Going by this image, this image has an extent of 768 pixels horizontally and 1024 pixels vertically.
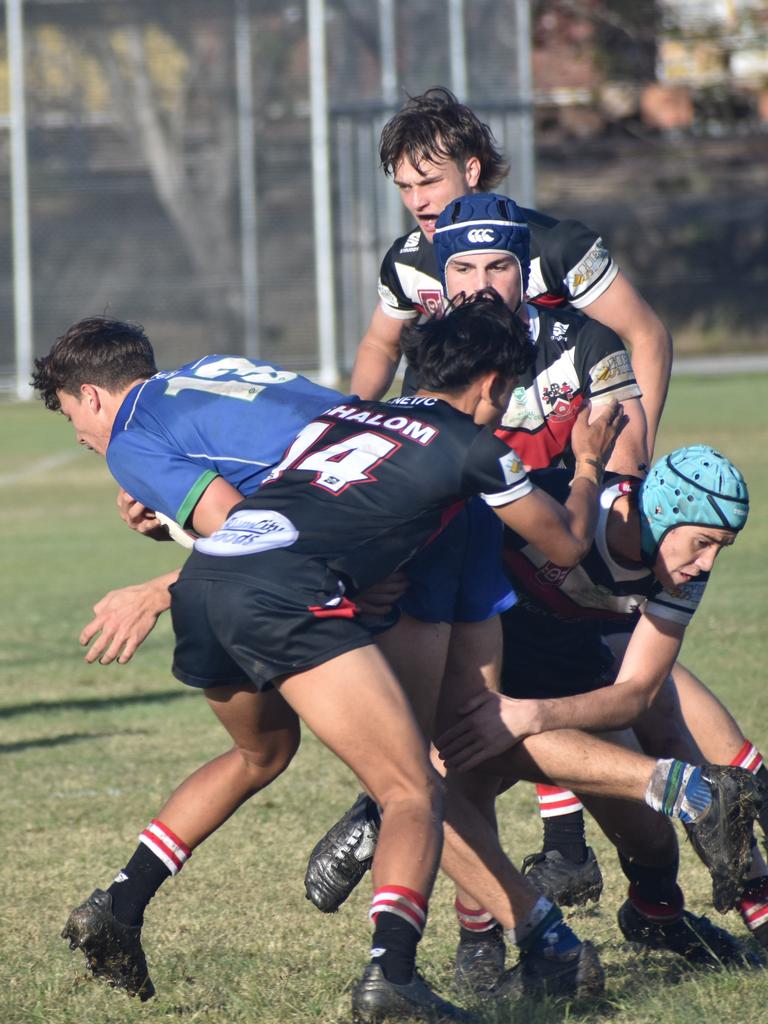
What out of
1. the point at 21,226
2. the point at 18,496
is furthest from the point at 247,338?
the point at 18,496

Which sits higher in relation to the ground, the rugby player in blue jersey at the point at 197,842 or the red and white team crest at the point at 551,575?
the red and white team crest at the point at 551,575

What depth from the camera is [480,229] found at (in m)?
4.71

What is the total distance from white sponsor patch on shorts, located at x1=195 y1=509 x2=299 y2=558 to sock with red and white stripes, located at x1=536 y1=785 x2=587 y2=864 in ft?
5.42

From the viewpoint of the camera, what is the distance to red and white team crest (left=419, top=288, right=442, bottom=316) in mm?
5274

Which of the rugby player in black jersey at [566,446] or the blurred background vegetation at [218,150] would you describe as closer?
the rugby player in black jersey at [566,446]

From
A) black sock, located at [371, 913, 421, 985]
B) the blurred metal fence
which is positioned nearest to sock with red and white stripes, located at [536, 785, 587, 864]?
black sock, located at [371, 913, 421, 985]

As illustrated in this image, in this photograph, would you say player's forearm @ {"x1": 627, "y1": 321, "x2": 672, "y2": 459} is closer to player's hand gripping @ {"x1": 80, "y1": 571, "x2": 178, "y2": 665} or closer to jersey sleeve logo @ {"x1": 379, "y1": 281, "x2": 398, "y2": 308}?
jersey sleeve logo @ {"x1": 379, "y1": 281, "x2": 398, "y2": 308}

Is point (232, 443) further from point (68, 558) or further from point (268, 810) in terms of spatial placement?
point (68, 558)

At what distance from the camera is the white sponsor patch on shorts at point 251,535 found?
377cm

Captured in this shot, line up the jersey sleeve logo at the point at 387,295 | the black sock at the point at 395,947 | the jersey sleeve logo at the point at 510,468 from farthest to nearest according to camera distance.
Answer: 1. the jersey sleeve logo at the point at 387,295
2. the jersey sleeve logo at the point at 510,468
3. the black sock at the point at 395,947

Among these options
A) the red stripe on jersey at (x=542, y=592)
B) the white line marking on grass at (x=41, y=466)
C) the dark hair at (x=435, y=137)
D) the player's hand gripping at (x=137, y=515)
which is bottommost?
the white line marking on grass at (x=41, y=466)

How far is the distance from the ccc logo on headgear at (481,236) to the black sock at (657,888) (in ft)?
5.67

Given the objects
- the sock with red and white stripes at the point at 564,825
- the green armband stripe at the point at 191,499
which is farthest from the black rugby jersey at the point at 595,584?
the green armband stripe at the point at 191,499

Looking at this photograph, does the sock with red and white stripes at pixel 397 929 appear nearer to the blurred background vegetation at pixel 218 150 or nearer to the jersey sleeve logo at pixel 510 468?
the jersey sleeve logo at pixel 510 468
